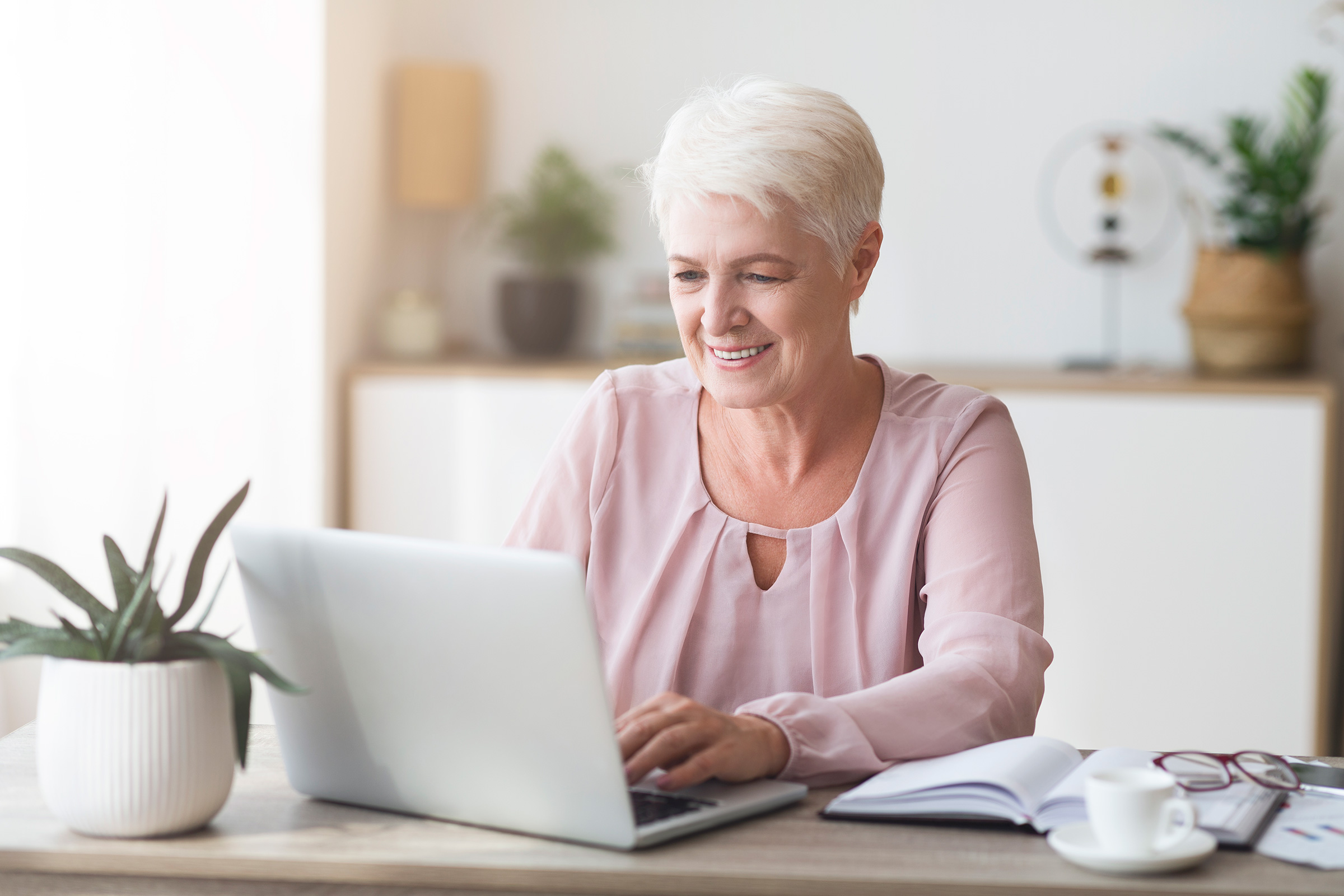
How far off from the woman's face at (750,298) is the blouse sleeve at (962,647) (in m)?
0.19

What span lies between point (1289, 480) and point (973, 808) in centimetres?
223

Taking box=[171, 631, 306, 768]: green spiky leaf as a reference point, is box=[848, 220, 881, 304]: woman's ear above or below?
above

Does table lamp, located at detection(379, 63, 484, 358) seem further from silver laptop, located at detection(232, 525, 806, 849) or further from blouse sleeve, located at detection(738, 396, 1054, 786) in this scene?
silver laptop, located at detection(232, 525, 806, 849)

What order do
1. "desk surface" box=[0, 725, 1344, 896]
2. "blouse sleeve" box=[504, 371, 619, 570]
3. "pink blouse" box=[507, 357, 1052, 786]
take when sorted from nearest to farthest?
"desk surface" box=[0, 725, 1344, 896], "pink blouse" box=[507, 357, 1052, 786], "blouse sleeve" box=[504, 371, 619, 570]

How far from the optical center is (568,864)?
1.00 metres

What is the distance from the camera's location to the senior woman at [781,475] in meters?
1.50

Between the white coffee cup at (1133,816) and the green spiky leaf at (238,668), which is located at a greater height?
the green spiky leaf at (238,668)

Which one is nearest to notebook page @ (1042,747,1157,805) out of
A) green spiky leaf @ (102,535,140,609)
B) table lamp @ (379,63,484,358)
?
green spiky leaf @ (102,535,140,609)

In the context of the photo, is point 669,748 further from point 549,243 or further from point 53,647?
point 549,243

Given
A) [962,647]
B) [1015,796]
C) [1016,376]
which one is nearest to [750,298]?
[962,647]

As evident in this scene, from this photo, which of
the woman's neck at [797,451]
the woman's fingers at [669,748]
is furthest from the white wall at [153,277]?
the woman's fingers at [669,748]

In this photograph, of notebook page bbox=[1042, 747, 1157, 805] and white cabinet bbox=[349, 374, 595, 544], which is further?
white cabinet bbox=[349, 374, 595, 544]

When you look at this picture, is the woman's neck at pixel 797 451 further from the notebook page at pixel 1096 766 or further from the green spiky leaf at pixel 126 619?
the green spiky leaf at pixel 126 619

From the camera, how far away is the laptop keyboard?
1.06m
